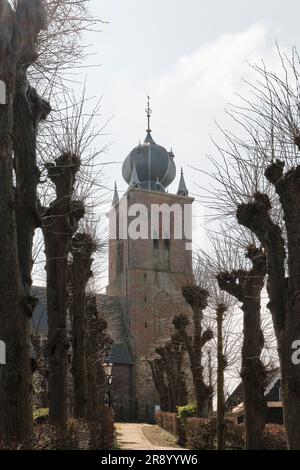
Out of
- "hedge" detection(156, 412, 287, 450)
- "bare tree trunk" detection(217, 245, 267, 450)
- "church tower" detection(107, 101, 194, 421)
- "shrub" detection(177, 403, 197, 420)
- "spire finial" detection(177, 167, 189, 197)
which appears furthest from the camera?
"spire finial" detection(177, 167, 189, 197)

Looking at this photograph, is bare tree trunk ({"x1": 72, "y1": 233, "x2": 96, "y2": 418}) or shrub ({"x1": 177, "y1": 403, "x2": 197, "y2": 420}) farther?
shrub ({"x1": 177, "y1": 403, "x2": 197, "y2": 420})

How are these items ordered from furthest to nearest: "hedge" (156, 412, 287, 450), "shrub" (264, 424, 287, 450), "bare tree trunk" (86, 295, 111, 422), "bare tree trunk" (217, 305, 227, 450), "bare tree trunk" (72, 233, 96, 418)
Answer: "bare tree trunk" (86, 295, 111, 422), "bare tree trunk" (217, 305, 227, 450), "hedge" (156, 412, 287, 450), "shrub" (264, 424, 287, 450), "bare tree trunk" (72, 233, 96, 418)

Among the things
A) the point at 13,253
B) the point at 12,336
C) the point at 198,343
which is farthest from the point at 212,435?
the point at 13,253

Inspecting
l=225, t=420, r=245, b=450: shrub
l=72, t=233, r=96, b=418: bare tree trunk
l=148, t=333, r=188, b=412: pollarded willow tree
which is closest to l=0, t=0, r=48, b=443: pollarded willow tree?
l=72, t=233, r=96, b=418: bare tree trunk

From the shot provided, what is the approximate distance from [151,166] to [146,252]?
28.1 ft

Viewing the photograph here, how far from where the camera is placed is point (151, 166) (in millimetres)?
65438

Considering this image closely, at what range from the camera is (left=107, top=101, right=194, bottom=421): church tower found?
201 feet

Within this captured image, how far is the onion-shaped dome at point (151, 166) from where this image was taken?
6496 centimetres

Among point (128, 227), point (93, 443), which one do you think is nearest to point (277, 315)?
point (93, 443)

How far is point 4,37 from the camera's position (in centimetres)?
823

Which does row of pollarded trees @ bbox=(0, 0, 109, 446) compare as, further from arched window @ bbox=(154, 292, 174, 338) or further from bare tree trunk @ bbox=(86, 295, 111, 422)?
arched window @ bbox=(154, 292, 174, 338)

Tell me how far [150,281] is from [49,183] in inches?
2004

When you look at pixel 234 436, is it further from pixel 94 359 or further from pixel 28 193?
pixel 28 193
